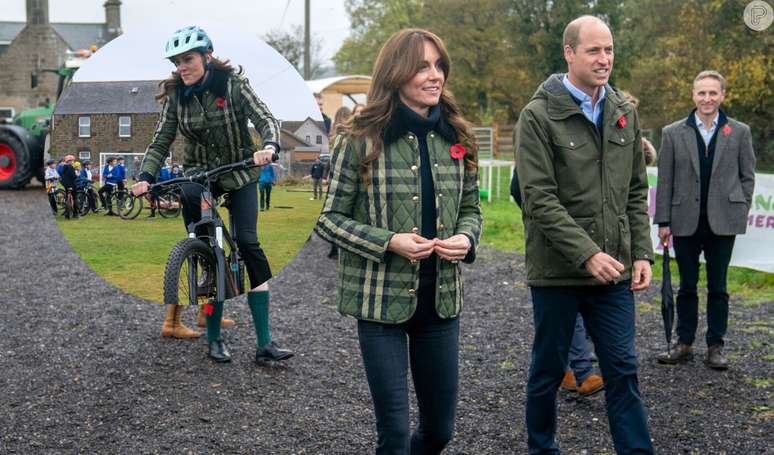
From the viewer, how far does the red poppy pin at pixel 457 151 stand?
386 cm

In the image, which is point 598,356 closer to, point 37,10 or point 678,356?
point 678,356

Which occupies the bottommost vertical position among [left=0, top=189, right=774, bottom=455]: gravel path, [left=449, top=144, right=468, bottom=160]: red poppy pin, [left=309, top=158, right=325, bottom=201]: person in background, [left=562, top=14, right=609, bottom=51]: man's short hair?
[left=0, top=189, right=774, bottom=455]: gravel path

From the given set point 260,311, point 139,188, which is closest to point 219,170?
point 139,188

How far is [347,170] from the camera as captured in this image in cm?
379

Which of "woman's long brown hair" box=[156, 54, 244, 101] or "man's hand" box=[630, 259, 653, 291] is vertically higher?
"woman's long brown hair" box=[156, 54, 244, 101]

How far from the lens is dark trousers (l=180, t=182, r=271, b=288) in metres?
4.82

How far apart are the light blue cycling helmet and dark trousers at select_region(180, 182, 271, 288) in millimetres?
649

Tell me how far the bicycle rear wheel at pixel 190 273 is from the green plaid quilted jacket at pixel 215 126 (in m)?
0.35

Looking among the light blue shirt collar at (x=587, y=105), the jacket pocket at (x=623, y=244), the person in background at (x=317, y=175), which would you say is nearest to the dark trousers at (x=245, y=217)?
the person in background at (x=317, y=175)

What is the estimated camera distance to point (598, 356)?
14.9 ft

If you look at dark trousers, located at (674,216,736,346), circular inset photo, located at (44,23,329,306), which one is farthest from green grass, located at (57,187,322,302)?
dark trousers, located at (674,216,736,346)

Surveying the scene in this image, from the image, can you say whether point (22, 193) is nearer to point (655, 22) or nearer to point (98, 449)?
Answer: point (98, 449)

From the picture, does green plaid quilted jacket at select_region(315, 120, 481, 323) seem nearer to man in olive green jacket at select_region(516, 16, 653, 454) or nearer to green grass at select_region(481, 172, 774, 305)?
man in olive green jacket at select_region(516, 16, 653, 454)

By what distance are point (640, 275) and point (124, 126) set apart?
8.32ft
